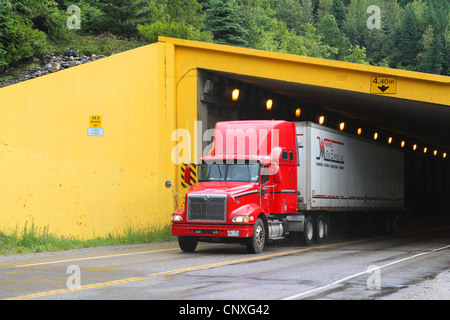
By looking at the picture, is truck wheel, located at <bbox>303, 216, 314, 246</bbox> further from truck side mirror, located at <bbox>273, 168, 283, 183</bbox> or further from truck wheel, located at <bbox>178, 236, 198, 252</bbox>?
truck wheel, located at <bbox>178, 236, 198, 252</bbox>

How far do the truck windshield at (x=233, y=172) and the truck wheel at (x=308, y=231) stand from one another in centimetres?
411

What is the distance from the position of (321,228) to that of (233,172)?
638 centimetres

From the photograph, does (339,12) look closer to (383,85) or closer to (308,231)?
(383,85)

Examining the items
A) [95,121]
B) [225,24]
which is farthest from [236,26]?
[95,121]

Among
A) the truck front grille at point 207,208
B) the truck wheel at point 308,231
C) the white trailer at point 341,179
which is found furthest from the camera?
the white trailer at point 341,179

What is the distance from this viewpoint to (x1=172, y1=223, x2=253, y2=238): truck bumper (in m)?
18.4

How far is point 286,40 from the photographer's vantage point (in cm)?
10894

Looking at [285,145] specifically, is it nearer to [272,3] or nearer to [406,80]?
[406,80]

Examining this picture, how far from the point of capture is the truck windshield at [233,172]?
1970 cm

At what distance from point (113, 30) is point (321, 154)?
76.9ft

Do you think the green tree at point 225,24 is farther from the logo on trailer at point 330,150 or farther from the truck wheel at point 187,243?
the truck wheel at point 187,243

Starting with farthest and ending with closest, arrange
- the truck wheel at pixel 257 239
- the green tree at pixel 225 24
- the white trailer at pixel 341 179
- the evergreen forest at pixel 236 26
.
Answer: the green tree at pixel 225 24 < the evergreen forest at pixel 236 26 < the white trailer at pixel 341 179 < the truck wheel at pixel 257 239

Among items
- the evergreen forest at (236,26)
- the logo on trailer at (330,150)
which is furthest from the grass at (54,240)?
the evergreen forest at (236,26)
